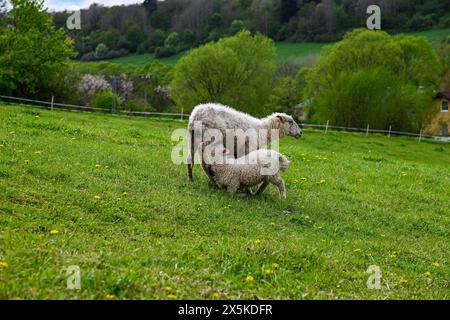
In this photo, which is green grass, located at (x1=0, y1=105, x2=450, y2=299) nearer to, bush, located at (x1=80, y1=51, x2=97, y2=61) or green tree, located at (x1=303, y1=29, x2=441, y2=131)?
green tree, located at (x1=303, y1=29, x2=441, y2=131)

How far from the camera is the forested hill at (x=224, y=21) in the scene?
97.7 meters

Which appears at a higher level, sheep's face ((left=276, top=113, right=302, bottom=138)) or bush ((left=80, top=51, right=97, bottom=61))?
bush ((left=80, top=51, right=97, bottom=61))

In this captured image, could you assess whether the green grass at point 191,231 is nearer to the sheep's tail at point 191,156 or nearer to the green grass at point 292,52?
the sheep's tail at point 191,156

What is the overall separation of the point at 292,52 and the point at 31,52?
60.8 metres

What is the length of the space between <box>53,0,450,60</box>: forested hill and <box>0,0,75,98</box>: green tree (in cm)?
4559

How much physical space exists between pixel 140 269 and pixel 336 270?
2847 mm

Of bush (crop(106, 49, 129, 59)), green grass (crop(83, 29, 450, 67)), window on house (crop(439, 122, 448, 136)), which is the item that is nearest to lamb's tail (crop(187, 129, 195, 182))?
window on house (crop(439, 122, 448, 136))

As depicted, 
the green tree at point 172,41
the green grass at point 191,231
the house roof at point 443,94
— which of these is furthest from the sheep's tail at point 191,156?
the green tree at point 172,41

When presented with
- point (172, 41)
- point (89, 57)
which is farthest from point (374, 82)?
point (89, 57)

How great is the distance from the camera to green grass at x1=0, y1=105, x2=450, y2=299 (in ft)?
17.6

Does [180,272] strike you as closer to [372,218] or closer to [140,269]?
[140,269]

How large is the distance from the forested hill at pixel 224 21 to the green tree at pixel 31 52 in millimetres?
45594

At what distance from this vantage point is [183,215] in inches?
351

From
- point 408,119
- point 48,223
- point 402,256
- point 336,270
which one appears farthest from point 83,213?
point 408,119
